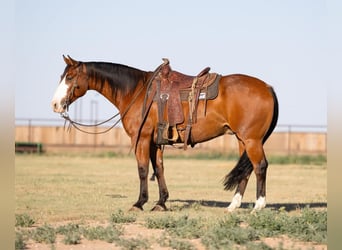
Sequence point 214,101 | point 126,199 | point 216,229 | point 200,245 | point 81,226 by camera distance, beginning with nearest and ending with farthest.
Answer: point 200,245 < point 216,229 < point 81,226 < point 214,101 < point 126,199

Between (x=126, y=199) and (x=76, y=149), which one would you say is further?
(x=76, y=149)

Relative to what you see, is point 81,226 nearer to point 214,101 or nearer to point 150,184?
point 214,101

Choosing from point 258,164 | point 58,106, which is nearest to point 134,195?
point 58,106

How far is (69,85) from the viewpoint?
12.9 meters

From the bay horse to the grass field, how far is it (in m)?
0.66

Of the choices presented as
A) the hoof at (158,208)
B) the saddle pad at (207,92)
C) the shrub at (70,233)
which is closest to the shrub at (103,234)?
the shrub at (70,233)

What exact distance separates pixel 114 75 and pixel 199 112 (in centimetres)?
187

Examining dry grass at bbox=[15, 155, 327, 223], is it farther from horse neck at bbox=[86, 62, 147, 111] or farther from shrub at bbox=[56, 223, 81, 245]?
horse neck at bbox=[86, 62, 147, 111]

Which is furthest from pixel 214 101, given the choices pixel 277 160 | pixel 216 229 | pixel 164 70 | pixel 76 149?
pixel 76 149

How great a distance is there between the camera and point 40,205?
14.3 meters

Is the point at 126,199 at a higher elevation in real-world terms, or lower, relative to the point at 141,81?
lower

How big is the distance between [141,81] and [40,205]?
3.56 meters

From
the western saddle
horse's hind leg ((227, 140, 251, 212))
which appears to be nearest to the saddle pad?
the western saddle
